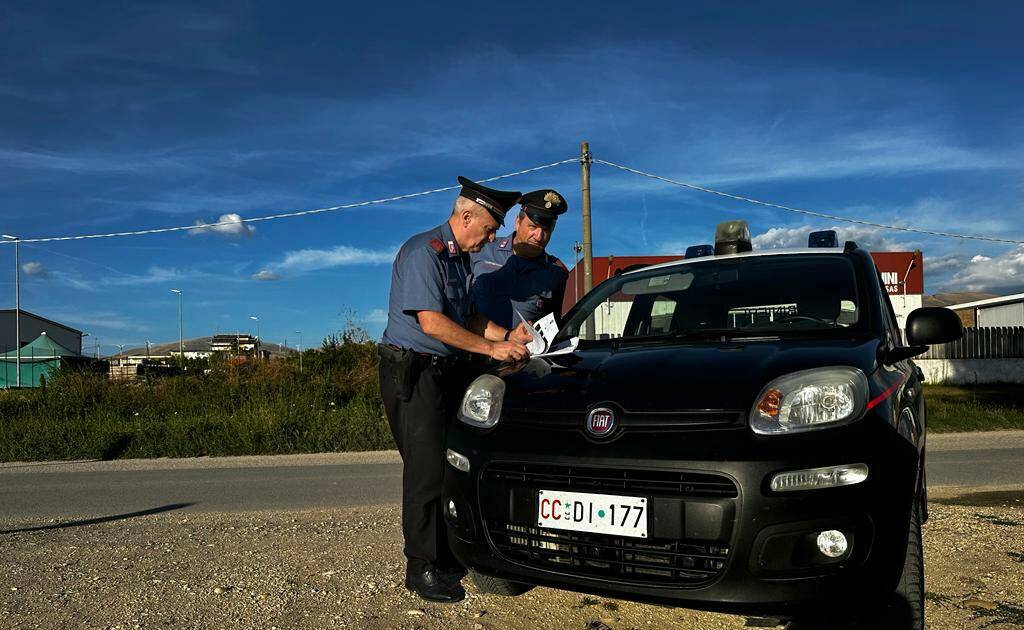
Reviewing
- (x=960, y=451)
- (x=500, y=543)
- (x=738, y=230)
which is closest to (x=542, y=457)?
(x=500, y=543)

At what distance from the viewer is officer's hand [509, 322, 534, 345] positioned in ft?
12.7

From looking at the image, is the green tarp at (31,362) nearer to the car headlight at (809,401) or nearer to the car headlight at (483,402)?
the car headlight at (483,402)

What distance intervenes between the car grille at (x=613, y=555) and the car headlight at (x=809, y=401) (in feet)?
1.43

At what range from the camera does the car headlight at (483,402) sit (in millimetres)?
3258

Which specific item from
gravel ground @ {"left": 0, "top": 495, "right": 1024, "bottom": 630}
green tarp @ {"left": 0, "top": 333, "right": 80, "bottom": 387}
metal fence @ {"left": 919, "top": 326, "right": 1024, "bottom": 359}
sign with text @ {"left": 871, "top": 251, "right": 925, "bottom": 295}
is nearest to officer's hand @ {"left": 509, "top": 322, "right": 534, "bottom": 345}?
gravel ground @ {"left": 0, "top": 495, "right": 1024, "bottom": 630}

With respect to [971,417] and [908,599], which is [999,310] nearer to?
[971,417]

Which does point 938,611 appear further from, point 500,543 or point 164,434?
point 164,434

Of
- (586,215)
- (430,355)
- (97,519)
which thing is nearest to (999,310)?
(586,215)

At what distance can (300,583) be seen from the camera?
430cm

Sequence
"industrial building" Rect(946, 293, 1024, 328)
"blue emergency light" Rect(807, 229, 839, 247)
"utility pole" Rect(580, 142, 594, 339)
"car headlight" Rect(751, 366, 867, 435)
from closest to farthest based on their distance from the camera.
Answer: "car headlight" Rect(751, 366, 867, 435) → "blue emergency light" Rect(807, 229, 839, 247) → "utility pole" Rect(580, 142, 594, 339) → "industrial building" Rect(946, 293, 1024, 328)

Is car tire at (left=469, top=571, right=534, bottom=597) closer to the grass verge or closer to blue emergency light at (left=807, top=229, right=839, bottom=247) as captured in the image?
blue emergency light at (left=807, top=229, right=839, bottom=247)

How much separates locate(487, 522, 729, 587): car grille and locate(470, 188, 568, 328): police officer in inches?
93.6

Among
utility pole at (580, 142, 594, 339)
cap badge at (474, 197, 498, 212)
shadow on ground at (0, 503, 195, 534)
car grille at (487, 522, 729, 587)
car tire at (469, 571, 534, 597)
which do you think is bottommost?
shadow on ground at (0, 503, 195, 534)

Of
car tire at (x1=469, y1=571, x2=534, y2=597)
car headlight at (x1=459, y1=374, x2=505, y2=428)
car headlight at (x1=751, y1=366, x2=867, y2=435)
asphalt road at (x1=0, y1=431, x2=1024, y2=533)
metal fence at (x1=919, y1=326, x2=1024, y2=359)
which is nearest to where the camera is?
car headlight at (x1=751, y1=366, x2=867, y2=435)
